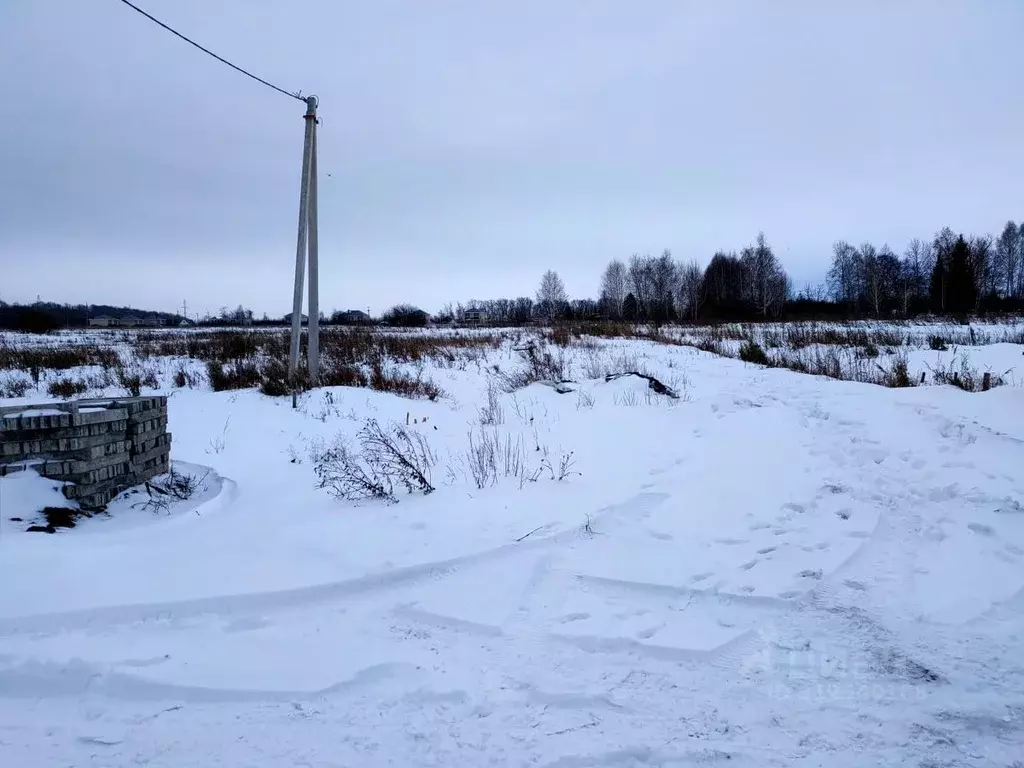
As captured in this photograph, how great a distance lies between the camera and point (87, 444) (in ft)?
13.2

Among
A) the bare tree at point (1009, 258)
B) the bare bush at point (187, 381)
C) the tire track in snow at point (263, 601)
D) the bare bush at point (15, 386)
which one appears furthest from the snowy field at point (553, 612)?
the bare tree at point (1009, 258)

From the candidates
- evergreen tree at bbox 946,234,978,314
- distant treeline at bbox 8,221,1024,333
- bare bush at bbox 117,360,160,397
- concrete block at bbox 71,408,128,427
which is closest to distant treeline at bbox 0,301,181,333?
distant treeline at bbox 8,221,1024,333

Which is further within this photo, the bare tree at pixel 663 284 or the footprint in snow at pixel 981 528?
the bare tree at pixel 663 284

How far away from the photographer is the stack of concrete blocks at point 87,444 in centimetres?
381

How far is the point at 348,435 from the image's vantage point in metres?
7.68

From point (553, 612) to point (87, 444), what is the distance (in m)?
3.54

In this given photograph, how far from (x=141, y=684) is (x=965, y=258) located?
6010 cm

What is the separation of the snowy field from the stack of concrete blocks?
6.1 inches

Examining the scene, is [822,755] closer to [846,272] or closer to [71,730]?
[71,730]

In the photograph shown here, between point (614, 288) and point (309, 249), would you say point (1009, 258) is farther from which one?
point (309, 249)

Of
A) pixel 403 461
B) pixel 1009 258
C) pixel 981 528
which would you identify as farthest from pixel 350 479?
pixel 1009 258

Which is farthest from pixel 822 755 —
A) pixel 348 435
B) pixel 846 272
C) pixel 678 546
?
pixel 846 272

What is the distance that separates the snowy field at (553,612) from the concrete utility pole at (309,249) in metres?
5.43

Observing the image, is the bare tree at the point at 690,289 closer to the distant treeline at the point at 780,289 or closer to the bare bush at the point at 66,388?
the distant treeline at the point at 780,289
